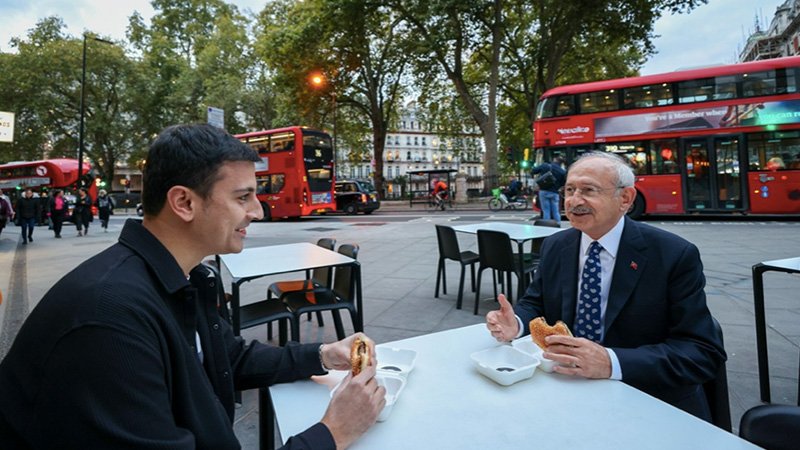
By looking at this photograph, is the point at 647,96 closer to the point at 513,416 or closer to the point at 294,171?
the point at 294,171

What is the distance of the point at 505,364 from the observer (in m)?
1.46

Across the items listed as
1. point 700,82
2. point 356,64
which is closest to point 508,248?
point 700,82

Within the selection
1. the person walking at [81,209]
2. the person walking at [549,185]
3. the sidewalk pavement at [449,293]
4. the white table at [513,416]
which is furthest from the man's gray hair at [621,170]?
the person walking at [81,209]

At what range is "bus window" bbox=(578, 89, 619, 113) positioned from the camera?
1320cm

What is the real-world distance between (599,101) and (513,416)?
14.3 meters

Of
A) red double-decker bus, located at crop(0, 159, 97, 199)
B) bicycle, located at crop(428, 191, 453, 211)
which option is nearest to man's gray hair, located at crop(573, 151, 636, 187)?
bicycle, located at crop(428, 191, 453, 211)

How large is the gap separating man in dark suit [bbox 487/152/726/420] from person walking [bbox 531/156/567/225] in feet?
25.8

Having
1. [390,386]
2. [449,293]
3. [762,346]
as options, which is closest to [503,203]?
[449,293]

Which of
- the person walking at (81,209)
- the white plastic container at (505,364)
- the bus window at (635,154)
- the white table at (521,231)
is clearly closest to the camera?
the white plastic container at (505,364)

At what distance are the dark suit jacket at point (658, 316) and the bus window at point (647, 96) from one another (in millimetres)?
12971

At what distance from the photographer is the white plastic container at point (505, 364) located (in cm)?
133

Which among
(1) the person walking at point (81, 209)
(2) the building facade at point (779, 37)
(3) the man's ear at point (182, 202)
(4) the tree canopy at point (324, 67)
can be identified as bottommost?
(3) the man's ear at point (182, 202)

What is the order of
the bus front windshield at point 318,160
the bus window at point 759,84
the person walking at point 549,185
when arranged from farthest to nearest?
the bus front windshield at point 318,160
the bus window at point 759,84
the person walking at point 549,185

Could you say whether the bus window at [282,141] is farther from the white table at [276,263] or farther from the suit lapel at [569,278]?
the suit lapel at [569,278]
